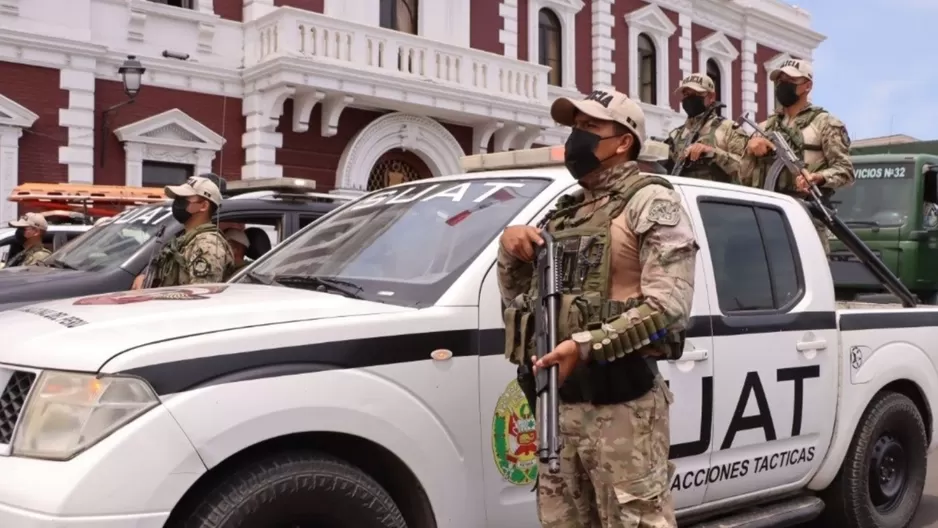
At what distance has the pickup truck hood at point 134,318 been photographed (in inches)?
100

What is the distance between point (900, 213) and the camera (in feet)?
31.1

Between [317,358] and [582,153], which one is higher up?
[582,153]

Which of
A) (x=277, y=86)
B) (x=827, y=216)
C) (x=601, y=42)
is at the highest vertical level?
(x=601, y=42)

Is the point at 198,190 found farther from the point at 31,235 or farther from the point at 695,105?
the point at 31,235

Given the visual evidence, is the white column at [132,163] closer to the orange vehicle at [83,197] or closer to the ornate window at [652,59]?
the orange vehicle at [83,197]

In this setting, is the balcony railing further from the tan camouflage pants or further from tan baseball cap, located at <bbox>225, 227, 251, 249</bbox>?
the tan camouflage pants

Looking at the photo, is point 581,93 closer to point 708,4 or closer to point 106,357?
point 708,4

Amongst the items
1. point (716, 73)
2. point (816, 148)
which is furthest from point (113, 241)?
point (716, 73)

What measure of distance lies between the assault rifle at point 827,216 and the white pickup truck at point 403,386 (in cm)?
39

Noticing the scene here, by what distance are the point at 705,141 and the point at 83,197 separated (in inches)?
264

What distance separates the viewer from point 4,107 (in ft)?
42.3

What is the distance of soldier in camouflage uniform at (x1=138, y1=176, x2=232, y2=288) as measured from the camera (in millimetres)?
5031

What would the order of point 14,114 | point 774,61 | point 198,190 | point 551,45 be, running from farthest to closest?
point 774,61
point 551,45
point 14,114
point 198,190

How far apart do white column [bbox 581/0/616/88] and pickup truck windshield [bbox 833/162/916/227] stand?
38.3 feet
